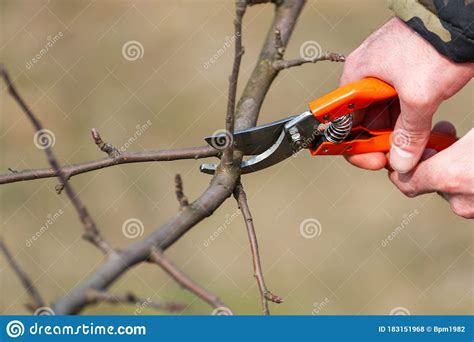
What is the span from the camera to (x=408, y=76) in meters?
1.43

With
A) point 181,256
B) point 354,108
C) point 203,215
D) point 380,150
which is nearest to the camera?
point 203,215

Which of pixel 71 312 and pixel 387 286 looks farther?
pixel 387 286

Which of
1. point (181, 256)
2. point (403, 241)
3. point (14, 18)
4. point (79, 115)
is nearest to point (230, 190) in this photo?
point (181, 256)

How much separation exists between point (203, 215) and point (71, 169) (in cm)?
41

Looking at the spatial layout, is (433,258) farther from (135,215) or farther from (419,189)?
(419,189)

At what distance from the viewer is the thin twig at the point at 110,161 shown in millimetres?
Result: 1488

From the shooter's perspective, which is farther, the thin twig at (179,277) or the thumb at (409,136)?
the thumb at (409,136)

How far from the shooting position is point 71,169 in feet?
4.88

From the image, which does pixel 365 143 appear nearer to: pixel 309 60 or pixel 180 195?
pixel 309 60

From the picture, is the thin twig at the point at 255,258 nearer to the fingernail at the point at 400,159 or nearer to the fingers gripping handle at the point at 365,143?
the fingers gripping handle at the point at 365,143

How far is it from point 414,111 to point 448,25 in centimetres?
20

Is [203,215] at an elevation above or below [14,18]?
below

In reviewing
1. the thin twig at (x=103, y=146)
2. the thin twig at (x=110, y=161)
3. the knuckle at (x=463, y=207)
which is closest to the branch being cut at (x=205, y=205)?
the thin twig at (x=110, y=161)

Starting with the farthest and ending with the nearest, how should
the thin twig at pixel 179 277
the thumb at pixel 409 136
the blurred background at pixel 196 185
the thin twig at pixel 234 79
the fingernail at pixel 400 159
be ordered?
the blurred background at pixel 196 185 < the fingernail at pixel 400 159 < the thumb at pixel 409 136 < the thin twig at pixel 234 79 < the thin twig at pixel 179 277
